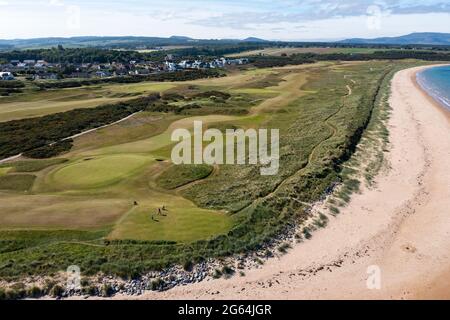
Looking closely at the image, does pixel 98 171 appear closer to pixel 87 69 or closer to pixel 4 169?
pixel 4 169

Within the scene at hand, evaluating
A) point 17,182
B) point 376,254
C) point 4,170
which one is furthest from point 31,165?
point 376,254

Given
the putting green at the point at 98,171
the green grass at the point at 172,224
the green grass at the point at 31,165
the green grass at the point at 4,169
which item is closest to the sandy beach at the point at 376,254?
the green grass at the point at 172,224

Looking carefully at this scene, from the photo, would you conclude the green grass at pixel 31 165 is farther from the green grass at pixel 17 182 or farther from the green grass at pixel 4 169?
the green grass at pixel 17 182

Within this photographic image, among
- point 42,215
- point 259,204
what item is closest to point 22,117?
point 42,215

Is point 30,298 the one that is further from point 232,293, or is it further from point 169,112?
point 169,112

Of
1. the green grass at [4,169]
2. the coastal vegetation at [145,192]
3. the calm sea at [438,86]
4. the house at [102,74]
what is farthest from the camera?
the house at [102,74]

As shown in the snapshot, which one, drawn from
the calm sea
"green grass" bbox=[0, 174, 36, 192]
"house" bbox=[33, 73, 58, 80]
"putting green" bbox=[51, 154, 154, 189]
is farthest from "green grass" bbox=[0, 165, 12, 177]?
"house" bbox=[33, 73, 58, 80]
